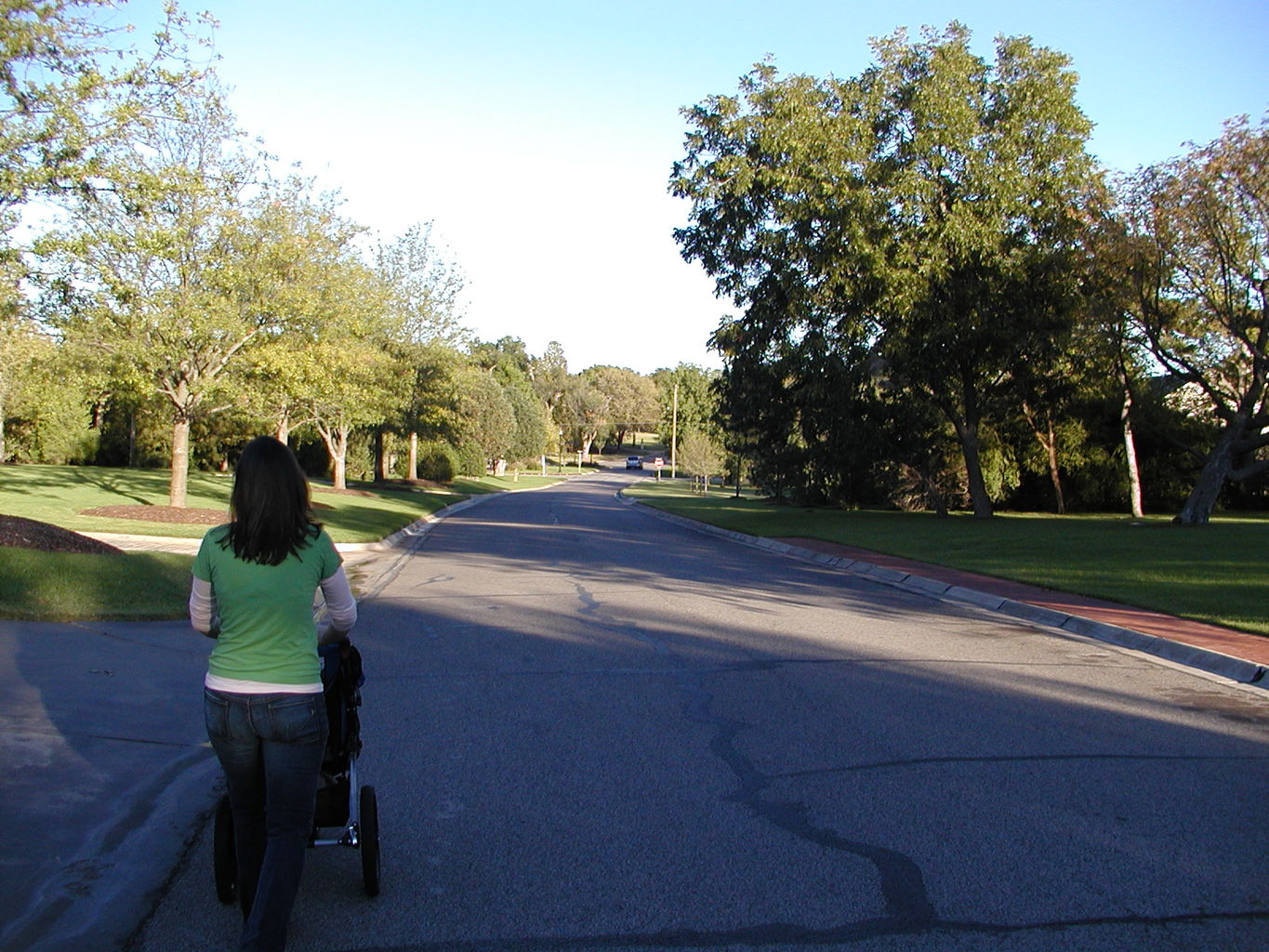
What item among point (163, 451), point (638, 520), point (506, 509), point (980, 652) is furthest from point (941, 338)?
point (163, 451)

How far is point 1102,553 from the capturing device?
20.1 meters

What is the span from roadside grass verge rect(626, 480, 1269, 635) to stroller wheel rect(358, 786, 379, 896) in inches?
413

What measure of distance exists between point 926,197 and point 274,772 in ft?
97.1

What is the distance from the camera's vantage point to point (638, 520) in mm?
37312

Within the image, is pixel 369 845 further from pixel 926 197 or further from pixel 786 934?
pixel 926 197

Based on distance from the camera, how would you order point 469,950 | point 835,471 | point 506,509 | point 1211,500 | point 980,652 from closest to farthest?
point 469,950, point 980,652, point 1211,500, point 835,471, point 506,509

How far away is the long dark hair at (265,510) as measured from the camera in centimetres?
387

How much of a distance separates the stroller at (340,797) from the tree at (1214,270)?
2629 centimetres

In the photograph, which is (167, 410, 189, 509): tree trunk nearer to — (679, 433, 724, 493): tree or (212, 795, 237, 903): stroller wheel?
(212, 795, 237, 903): stroller wheel

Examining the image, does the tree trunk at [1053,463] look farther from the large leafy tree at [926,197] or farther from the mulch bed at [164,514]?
the mulch bed at [164,514]

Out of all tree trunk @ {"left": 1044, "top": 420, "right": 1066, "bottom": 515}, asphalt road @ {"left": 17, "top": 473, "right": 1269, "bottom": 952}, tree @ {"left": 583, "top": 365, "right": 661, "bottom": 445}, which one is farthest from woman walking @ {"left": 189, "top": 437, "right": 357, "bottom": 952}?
tree @ {"left": 583, "top": 365, "right": 661, "bottom": 445}

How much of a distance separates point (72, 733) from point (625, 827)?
12.7 feet

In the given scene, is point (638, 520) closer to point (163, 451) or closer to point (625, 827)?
point (163, 451)

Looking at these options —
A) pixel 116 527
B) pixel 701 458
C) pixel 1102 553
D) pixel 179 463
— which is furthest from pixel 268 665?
pixel 701 458
